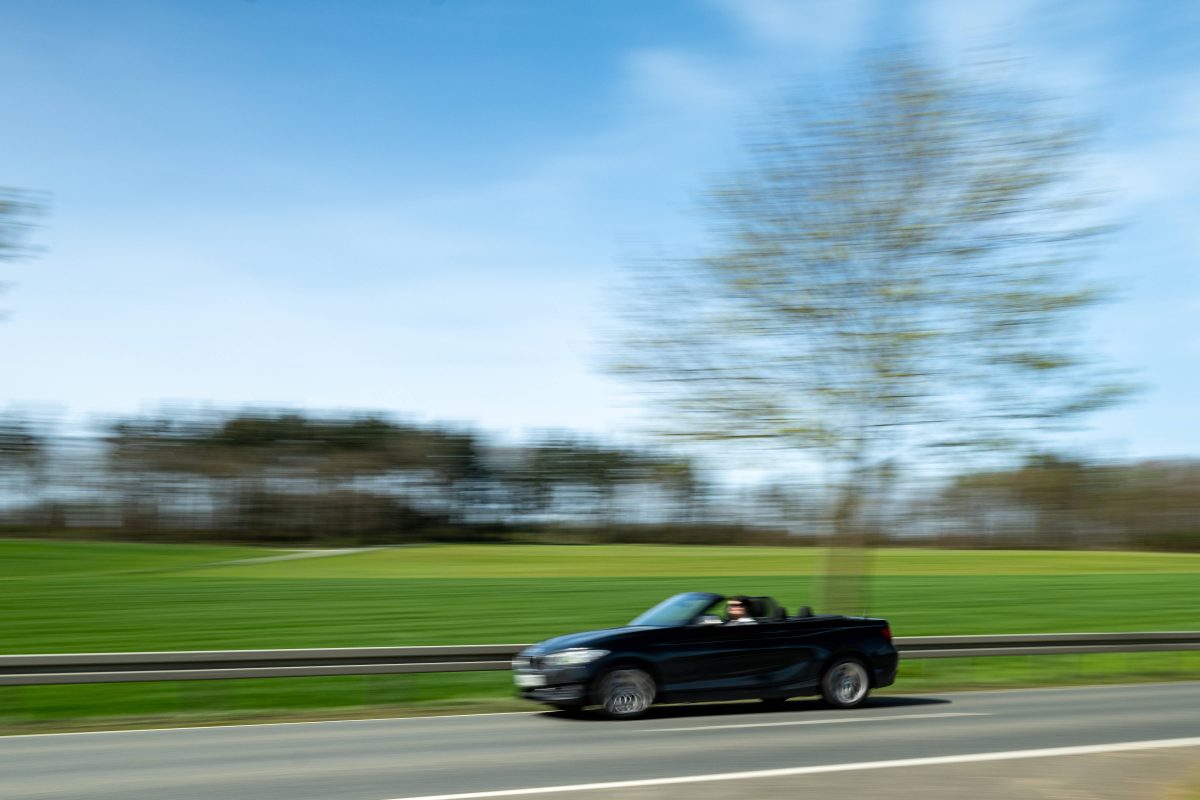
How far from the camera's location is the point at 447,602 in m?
31.0

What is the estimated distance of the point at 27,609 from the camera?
88.7 feet

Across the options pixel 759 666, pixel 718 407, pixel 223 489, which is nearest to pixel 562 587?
pixel 718 407

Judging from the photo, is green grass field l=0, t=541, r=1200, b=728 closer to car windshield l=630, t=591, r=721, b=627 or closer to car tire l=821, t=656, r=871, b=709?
car windshield l=630, t=591, r=721, b=627

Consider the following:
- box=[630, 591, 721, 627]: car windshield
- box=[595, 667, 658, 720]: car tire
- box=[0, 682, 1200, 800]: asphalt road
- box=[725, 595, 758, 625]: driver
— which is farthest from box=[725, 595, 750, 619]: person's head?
box=[595, 667, 658, 720]: car tire

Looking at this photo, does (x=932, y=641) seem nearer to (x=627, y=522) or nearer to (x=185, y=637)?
(x=185, y=637)

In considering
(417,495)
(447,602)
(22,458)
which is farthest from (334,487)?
(447,602)

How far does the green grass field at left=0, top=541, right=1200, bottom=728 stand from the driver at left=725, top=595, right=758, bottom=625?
3224mm

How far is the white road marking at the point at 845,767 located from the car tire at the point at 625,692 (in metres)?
4.07

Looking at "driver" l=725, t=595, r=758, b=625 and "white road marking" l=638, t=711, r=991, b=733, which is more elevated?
"driver" l=725, t=595, r=758, b=625

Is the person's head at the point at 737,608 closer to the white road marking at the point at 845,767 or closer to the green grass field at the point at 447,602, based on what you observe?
the green grass field at the point at 447,602

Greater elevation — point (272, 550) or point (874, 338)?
point (874, 338)

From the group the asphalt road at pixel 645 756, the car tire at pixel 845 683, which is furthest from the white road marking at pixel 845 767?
the car tire at pixel 845 683

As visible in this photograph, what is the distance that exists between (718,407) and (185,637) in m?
10.5

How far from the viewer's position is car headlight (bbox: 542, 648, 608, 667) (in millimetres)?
13453
